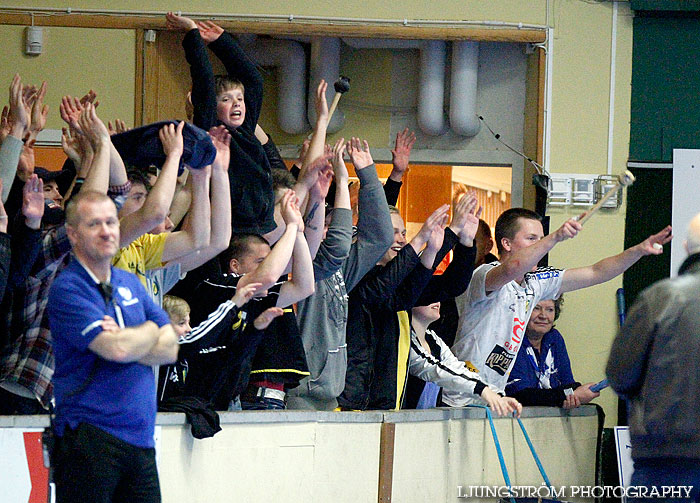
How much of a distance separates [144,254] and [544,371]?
2.80 meters

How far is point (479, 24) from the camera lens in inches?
279

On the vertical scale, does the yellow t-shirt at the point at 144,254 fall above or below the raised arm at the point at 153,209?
below

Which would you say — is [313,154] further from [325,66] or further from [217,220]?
[325,66]

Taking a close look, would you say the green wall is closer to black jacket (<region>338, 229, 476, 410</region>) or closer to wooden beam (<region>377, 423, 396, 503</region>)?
black jacket (<region>338, 229, 476, 410</region>)

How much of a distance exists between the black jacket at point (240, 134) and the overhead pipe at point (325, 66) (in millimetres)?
2274

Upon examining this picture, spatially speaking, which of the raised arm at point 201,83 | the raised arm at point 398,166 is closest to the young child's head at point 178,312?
the raised arm at point 201,83

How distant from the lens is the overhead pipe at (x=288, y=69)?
24.5 ft

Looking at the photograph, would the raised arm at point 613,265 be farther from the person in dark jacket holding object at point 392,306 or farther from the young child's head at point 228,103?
the young child's head at point 228,103

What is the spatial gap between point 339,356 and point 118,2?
3.27 m

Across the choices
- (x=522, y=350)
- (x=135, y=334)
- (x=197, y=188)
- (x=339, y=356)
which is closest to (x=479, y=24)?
(x=522, y=350)

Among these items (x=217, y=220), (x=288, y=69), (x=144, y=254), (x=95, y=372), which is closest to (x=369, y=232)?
(x=217, y=220)

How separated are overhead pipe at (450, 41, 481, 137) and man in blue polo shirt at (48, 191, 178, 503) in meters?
4.55

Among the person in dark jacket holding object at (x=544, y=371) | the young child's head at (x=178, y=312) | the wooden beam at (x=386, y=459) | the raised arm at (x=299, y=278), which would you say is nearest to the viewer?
the young child's head at (x=178, y=312)

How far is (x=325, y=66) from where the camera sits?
740 cm
